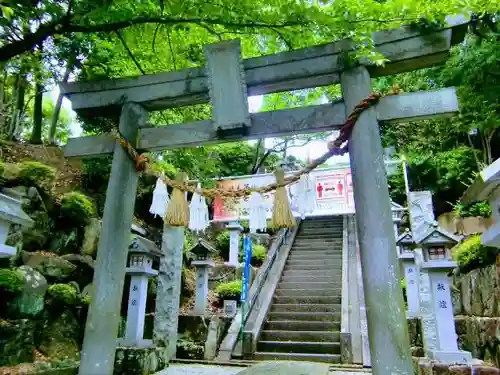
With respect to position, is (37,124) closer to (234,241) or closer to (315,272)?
(234,241)

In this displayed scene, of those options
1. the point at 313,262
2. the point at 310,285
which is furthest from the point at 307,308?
the point at 313,262

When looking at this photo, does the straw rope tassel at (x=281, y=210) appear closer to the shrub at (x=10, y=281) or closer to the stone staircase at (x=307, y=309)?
the stone staircase at (x=307, y=309)

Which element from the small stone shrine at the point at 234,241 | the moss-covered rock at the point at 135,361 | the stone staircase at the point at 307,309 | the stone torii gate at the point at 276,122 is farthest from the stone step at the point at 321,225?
the stone torii gate at the point at 276,122

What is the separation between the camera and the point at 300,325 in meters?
8.33

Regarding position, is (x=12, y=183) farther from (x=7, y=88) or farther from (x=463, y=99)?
(x=463, y=99)

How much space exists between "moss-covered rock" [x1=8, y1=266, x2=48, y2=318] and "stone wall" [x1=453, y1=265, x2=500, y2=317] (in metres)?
8.66

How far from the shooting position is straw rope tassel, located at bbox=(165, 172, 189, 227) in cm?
428

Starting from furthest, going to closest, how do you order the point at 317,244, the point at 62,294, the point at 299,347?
the point at 317,244 < the point at 299,347 < the point at 62,294

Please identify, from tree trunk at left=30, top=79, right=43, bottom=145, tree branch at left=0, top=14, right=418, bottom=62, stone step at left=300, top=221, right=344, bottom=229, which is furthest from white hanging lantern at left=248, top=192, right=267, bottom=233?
stone step at left=300, top=221, right=344, bottom=229

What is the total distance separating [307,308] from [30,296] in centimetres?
598

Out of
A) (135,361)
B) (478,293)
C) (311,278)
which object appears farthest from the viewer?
(311,278)

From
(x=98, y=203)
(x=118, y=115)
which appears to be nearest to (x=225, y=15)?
(x=118, y=115)

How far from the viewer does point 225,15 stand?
12.1 ft

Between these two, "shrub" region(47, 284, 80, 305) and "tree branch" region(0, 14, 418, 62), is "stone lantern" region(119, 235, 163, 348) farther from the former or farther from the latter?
"tree branch" region(0, 14, 418, 62)
